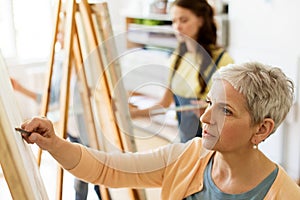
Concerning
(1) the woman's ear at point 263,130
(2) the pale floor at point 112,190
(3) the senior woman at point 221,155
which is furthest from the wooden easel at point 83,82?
(1) the woman's ear at point 263,130

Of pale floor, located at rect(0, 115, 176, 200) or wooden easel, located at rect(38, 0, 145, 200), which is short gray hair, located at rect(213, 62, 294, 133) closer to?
pale floor, located at rect(0, 115, 176, 200)

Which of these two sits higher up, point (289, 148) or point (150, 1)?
point (150, 1)

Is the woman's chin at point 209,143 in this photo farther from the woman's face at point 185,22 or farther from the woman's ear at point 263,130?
the woman's face at point 185,22

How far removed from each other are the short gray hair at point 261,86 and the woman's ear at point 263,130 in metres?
0.02

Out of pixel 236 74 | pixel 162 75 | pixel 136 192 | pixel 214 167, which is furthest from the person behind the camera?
pixel 136 192

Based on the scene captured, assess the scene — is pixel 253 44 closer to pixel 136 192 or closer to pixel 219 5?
pixel 219 5

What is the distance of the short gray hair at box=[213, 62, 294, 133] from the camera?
1.15m

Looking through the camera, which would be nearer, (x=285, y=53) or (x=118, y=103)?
(x=118, y=103)

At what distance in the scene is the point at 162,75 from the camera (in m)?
1.53

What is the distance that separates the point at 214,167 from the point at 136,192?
57cm

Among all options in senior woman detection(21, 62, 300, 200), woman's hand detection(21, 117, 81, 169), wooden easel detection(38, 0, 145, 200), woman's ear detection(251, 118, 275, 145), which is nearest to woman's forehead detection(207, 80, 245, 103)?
senior woman detection(21, 62, 300, 200)

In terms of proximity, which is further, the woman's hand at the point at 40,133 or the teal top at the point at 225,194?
the teal top at the point at 225,194

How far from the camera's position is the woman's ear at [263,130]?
121cm

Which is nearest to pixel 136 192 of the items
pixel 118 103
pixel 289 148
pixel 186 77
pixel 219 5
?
pixel 118 103
